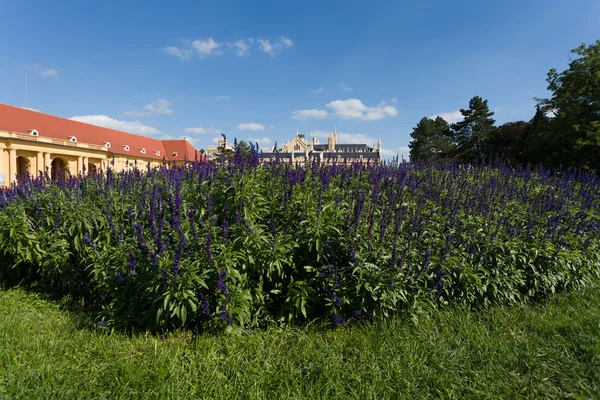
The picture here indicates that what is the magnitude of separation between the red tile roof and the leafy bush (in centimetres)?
2804

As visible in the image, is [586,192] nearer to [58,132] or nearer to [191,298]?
[191,298]

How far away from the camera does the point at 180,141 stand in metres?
72.3

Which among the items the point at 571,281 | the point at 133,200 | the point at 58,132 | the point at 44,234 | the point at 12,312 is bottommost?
the point at 12,312

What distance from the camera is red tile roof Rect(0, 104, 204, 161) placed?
4184cm

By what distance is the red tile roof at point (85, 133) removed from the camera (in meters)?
41.8

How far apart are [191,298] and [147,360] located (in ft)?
2.12

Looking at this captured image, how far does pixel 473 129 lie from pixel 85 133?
6293 cm

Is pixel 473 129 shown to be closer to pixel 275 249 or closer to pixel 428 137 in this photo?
pixel 428 137

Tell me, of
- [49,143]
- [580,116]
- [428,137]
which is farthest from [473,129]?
[49,143]

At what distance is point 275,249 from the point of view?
3439mm

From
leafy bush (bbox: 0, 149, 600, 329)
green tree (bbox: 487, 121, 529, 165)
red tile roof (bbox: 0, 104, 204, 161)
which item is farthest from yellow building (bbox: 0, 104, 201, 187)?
green tree (bbox: 487, 121, 529, 165)

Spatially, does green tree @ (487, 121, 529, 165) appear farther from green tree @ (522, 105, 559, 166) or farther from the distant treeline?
green tree @ (522, 105, 559, 166)

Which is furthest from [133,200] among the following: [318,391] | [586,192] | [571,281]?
[586,192]

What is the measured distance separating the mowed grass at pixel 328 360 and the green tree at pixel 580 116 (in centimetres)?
2814
